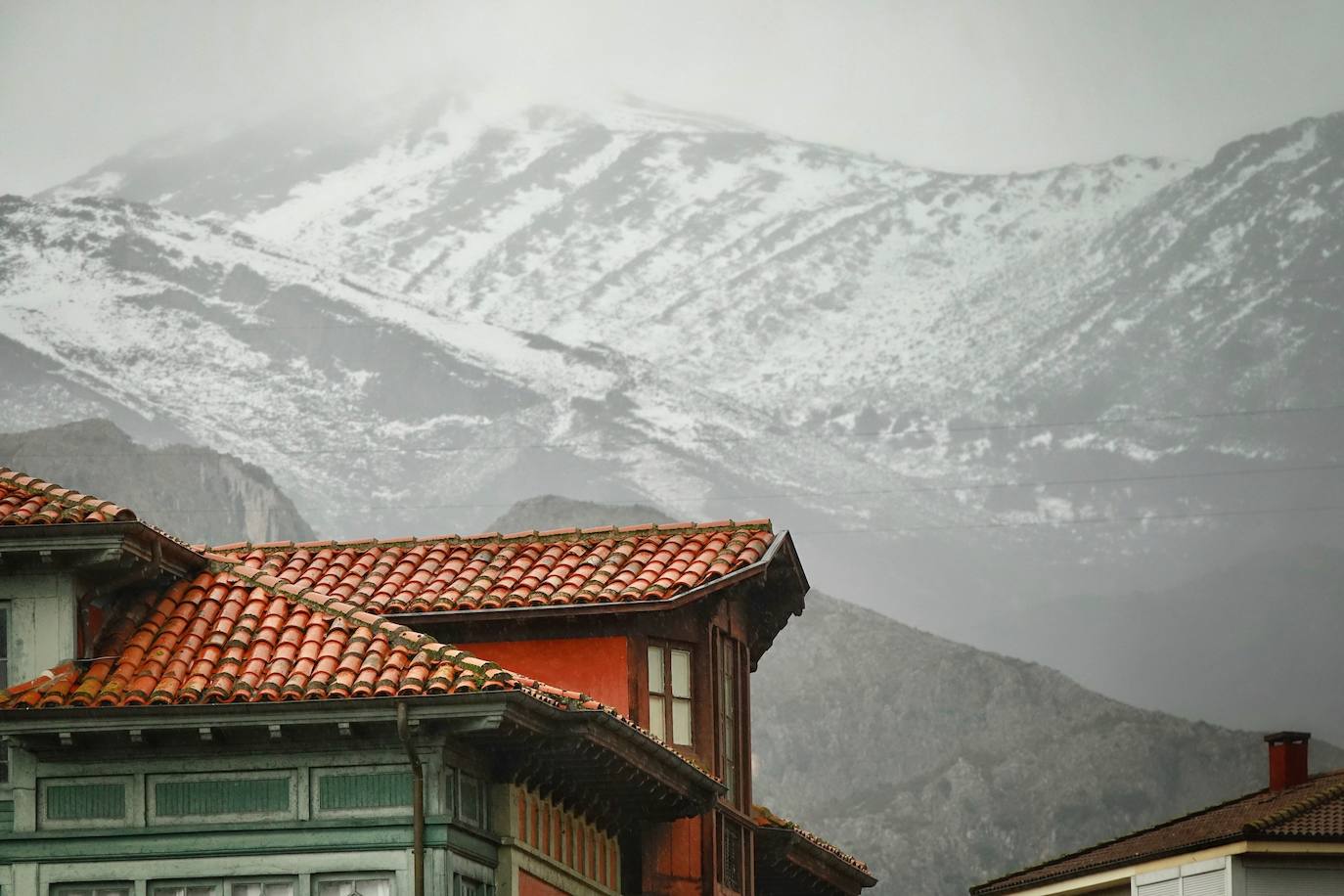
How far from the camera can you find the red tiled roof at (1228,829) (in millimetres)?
35812

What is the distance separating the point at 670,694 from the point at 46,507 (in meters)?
10.1

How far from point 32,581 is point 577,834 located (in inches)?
310

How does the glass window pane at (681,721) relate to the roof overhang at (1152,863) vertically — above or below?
above

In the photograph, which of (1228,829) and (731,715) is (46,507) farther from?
(1228,829)

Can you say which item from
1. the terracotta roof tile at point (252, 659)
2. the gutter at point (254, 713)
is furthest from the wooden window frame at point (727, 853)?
the gutter at point (254, 713)

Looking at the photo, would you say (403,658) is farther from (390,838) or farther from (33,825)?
(33,825)

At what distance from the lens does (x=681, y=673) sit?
33219mm

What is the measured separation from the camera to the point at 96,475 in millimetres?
191375

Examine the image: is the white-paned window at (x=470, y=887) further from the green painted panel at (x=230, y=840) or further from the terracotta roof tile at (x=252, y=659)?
the terracotta roof tile at (x=252, y=659)

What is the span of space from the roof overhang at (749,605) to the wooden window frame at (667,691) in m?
0.79

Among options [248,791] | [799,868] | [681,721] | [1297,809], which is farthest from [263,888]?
[1297,809]

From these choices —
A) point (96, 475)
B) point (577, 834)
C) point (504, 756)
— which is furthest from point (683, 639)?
point (96, 475)

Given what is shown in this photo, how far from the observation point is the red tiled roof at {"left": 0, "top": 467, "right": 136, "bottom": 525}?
2594 centimetres

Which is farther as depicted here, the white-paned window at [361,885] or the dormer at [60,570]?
the dormer at [60,570]
